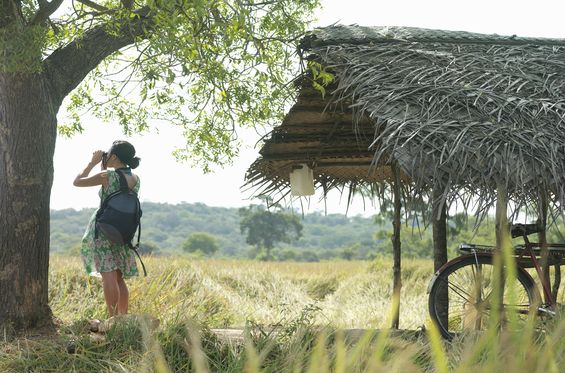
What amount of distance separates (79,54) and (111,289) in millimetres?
1880

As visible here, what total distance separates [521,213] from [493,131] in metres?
0.54

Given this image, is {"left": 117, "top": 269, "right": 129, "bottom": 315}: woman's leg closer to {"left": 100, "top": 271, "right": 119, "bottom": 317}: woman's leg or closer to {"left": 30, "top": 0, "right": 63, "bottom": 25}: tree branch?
{"left": 100, "top": 271, "right": 119, "bottom": 317}: woman's leg

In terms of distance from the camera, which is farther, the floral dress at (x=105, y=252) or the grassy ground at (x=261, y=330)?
the floral dress at (x=105, y=252)

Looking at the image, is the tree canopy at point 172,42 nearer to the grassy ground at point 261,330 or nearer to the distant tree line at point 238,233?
the grassy ground at point 261,330

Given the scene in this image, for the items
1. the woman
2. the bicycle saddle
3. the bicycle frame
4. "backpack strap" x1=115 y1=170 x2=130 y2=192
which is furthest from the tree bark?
the bicycle frame

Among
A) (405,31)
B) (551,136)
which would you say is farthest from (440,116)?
(405,31)

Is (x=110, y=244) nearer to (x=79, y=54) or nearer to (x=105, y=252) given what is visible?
(x=105, y=252)

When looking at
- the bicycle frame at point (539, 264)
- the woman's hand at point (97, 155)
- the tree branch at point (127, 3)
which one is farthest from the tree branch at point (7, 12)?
the bicycle frame at point (539, 264)

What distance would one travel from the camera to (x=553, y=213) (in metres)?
4.51

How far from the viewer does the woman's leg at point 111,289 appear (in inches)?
211

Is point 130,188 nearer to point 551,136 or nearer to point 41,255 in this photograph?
point 41,255

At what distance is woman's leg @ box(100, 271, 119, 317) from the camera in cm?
535

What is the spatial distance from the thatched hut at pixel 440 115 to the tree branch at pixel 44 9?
1.80m

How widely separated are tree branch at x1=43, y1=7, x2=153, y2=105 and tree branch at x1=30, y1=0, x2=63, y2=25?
0.37 m
